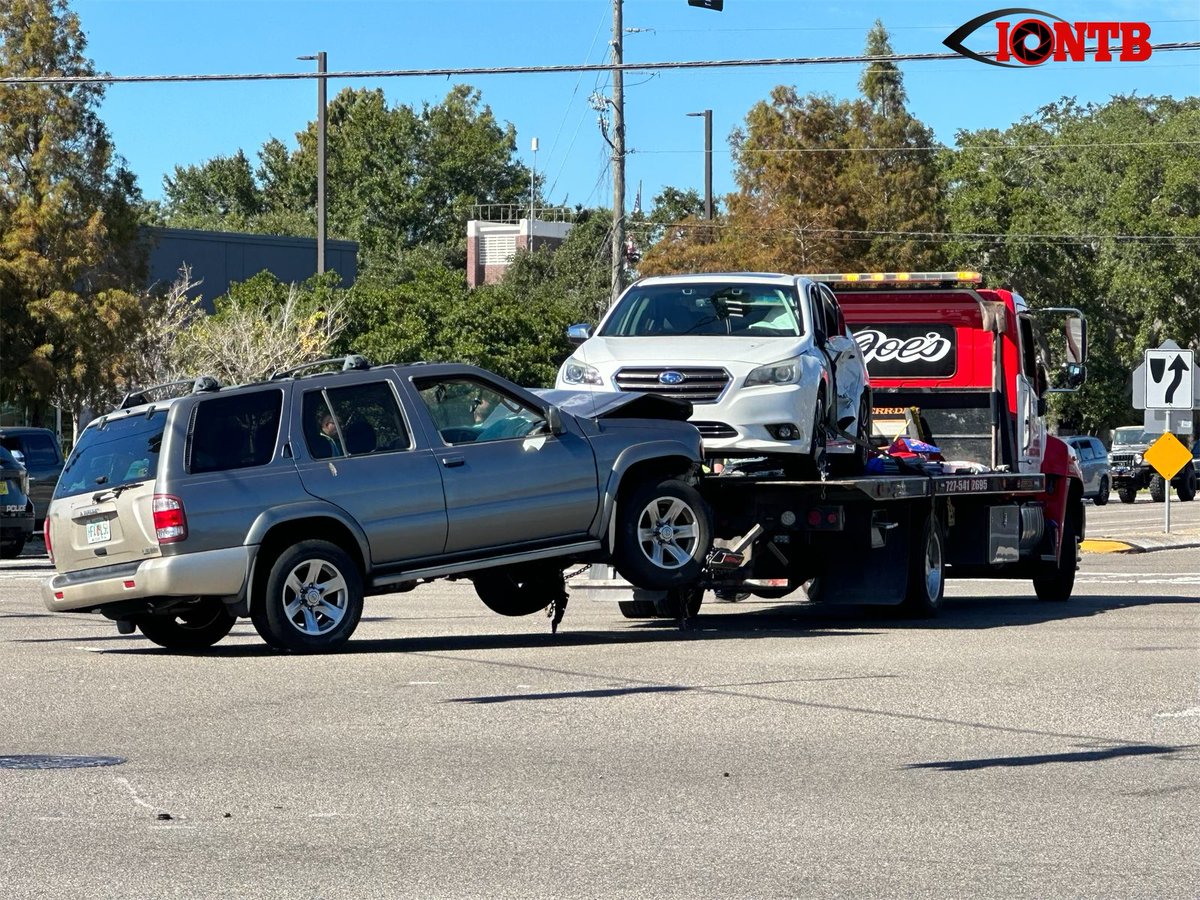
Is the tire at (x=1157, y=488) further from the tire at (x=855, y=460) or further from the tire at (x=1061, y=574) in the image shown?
the tire at (x=855, y=460)

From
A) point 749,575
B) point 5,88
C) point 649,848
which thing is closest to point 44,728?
point 649,848

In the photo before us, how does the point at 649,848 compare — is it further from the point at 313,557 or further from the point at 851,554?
the point at 851,554

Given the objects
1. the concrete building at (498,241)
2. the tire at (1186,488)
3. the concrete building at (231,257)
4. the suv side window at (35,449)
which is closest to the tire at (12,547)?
the suv side window at (35,449)

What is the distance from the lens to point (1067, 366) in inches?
767

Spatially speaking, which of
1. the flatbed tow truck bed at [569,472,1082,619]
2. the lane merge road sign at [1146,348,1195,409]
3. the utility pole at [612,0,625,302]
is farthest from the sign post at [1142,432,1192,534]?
the flatbed tow truck bed at [569,472,1082,619]

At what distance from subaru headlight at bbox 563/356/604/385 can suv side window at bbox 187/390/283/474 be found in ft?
9.31

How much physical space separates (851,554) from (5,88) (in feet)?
83.0

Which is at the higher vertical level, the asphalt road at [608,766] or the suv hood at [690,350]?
the suv hood at [690,350]

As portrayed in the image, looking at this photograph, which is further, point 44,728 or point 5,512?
point 5,512

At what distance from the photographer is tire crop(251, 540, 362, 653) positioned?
12.7m

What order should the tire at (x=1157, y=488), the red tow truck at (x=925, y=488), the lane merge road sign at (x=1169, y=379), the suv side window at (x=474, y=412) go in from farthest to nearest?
the tire at (x=1157, y=488), the lane merge road sign at (x=1169, y=379), the red tow truck at (x=925, y=488), the suv side window at (x=474, y=412)

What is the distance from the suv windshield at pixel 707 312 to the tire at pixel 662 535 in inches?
69.4

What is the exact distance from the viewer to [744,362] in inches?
570

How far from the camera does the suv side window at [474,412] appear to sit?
44.6 feet
